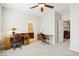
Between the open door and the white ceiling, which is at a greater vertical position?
the white ceiling

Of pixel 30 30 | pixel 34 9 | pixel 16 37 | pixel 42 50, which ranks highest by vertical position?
pixel 34 9

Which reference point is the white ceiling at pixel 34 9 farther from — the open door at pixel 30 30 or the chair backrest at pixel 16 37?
the chair backrest at pixel 16 37

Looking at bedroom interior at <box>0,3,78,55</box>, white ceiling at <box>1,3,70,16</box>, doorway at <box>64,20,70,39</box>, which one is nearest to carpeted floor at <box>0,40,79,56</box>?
bedroom interior at <box>0,3,78,55</box>

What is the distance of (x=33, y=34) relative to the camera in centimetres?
271

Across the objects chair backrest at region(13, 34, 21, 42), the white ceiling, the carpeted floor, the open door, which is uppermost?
the white ceiling

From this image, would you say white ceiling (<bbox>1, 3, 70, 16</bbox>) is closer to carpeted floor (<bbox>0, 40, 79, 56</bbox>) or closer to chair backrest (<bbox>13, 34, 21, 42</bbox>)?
chair backrest (<bbox>13, 34, 21, 42</bbox>)

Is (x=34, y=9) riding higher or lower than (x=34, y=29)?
higher

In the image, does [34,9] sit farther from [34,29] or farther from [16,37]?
[16,37]

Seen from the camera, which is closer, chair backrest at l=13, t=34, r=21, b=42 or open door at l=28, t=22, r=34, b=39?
chair backrest at l=13, t=34, r=21, b=42

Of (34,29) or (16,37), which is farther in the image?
(34,29)

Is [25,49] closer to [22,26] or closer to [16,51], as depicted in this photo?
[16,51]

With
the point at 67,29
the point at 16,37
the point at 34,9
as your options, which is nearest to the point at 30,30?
the point at 16,37

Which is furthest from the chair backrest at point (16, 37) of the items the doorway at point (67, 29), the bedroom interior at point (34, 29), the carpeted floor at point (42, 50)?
the doorway at point (67, 29)

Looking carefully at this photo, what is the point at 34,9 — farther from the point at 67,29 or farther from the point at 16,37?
the point at 67,29
